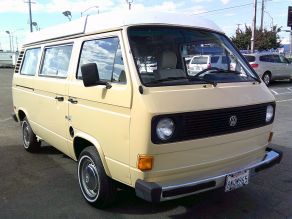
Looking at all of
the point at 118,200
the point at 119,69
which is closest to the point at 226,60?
the point at 119,69

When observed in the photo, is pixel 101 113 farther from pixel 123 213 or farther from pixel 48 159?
pixel 48 159

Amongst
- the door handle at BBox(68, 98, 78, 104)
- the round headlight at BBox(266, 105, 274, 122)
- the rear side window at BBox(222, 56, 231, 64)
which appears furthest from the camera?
the rear side window at BBox(222, 56, 231, 64)

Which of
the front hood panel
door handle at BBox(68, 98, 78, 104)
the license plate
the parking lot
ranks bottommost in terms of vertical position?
the parking lot

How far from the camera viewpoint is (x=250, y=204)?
473 centimetres

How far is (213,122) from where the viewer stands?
397 cm

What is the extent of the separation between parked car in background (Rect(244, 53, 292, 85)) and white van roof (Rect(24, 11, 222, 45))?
1586 cm

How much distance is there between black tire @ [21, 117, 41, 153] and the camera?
6.95 meters

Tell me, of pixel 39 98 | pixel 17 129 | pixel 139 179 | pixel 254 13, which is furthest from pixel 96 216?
pixel 254 13

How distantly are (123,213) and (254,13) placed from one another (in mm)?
29666

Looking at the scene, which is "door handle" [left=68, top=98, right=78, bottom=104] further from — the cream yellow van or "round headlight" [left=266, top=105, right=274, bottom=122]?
"round headlight" [left=266, top=105, right=274, bottom=122]

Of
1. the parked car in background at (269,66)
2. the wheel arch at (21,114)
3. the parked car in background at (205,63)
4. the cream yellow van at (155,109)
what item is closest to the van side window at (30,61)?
the wheel arch at (21,114)

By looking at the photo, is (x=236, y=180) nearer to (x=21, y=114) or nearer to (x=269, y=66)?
(x=21, y=114)

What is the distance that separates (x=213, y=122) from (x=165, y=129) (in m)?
0.57

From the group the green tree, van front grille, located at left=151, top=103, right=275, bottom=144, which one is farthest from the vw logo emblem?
the green tree
